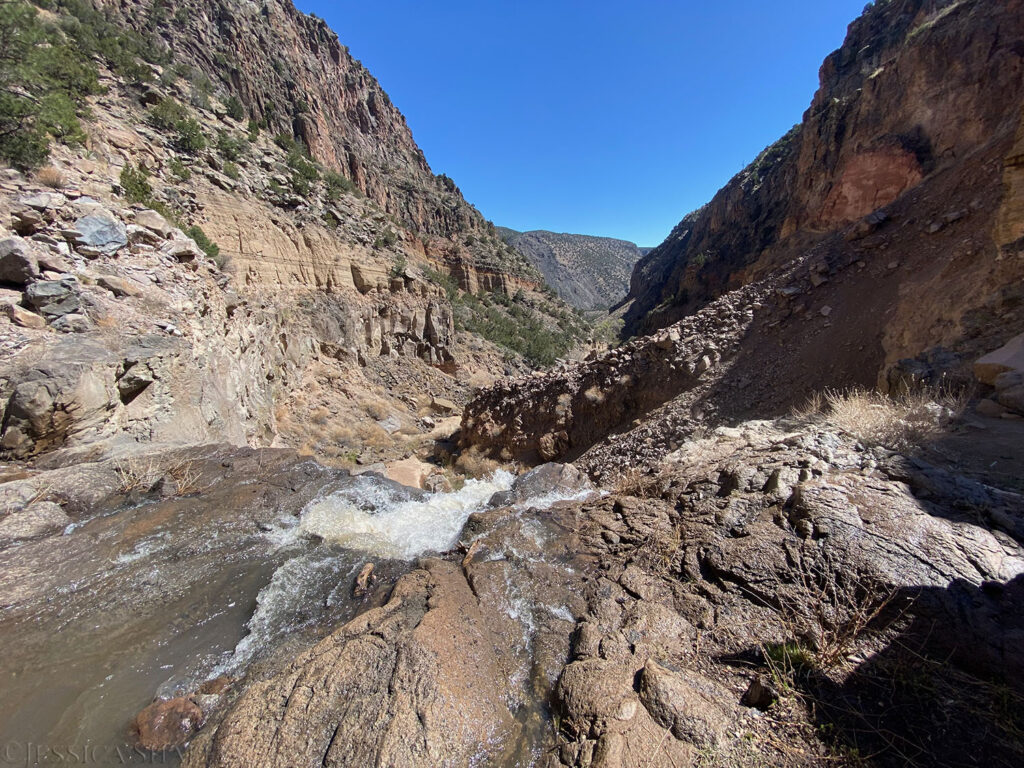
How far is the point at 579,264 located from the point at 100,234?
11001 cm

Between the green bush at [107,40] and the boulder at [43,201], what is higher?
the green bush at [107,40]

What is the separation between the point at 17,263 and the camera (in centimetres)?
589

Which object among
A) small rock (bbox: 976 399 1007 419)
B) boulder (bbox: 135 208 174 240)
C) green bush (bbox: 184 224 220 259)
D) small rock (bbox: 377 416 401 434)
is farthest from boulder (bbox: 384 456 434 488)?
small rock (bbox: 976 399 1007 419)

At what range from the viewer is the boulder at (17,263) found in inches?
228

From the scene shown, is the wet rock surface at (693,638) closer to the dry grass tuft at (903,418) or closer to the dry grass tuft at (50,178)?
the dry grass tuft at (903,418)

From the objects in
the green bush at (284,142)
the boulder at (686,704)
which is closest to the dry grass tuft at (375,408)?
the boulder at (686,704)

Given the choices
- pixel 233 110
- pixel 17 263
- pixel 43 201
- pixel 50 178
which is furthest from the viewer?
pixel 233 110

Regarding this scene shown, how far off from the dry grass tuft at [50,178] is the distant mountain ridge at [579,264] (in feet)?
299

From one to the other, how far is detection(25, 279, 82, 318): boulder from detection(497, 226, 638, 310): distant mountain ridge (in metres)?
92.6

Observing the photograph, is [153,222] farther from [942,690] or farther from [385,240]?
[385,240]

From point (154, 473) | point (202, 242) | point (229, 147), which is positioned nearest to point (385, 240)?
point (229, 147)

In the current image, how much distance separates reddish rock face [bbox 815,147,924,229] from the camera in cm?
1720

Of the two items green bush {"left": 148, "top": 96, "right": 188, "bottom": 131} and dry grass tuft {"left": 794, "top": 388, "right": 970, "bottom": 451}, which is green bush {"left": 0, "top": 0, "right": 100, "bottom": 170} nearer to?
green bush {"left": 148, "top": 96, "right": 188, "bottom": 131}

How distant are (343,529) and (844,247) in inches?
470
